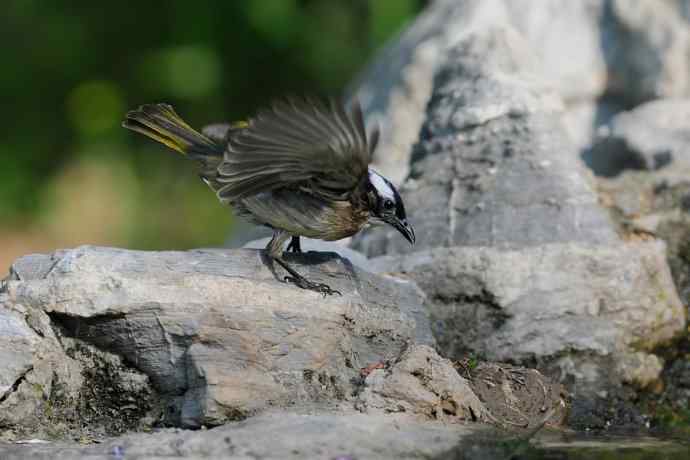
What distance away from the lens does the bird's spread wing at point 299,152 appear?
426 cm

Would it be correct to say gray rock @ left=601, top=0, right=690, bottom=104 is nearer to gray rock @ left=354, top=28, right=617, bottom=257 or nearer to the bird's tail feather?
gray rock @ left=354, top=28, right=617, bottom=257

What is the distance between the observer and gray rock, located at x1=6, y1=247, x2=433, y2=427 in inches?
164

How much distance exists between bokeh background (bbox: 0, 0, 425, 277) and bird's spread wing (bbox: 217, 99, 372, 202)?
237 inches

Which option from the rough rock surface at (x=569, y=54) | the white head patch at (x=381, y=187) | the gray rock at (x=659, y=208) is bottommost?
the white head patch at (x=381, y=187)

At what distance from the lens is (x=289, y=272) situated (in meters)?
4.68

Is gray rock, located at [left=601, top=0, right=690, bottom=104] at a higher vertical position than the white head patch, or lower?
higher

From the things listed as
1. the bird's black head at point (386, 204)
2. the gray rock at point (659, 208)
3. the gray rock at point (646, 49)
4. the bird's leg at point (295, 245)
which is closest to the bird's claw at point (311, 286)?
the bird's black head at point (386, 204)

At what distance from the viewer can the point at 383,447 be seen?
11.7 feet

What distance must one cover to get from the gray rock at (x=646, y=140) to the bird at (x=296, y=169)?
7.47 ft

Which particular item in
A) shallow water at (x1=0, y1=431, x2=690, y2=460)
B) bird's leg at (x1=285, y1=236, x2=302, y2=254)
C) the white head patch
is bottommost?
shallow water at (x1=0, y1=431, x2=690, y2=460)

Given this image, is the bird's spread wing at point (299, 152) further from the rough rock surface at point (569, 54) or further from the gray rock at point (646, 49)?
the gray rock at point (646, 49)

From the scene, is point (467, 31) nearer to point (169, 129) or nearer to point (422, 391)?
point (169, 129)

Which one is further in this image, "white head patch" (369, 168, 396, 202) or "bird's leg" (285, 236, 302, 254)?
"bird's leg" (285, 236, 302, 254)

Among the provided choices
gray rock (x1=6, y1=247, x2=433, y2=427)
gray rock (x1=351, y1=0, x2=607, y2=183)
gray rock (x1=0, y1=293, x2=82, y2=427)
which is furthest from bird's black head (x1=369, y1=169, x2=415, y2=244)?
gray rock (x1=351, y1=0, x2=607, y2=183)
